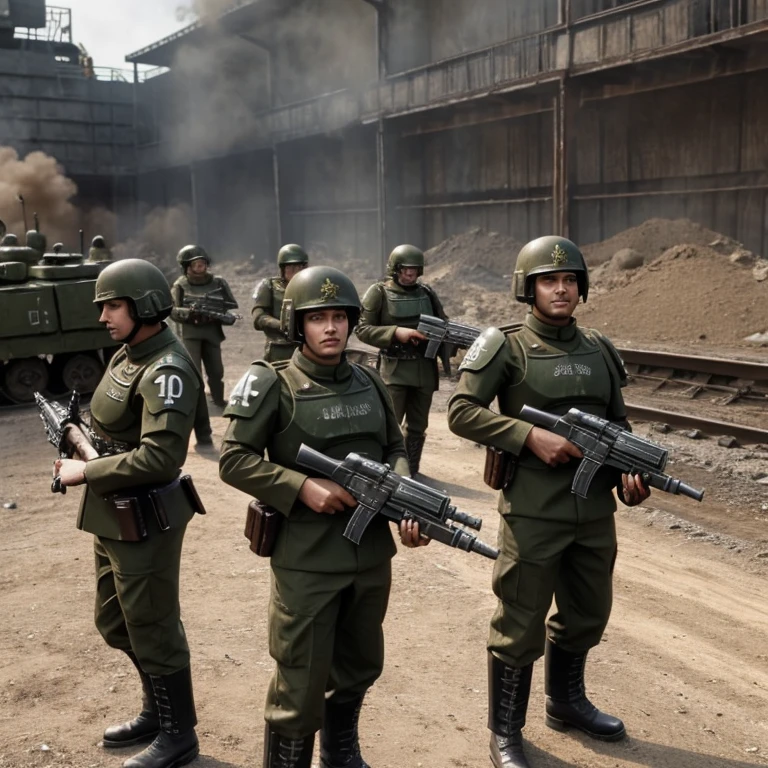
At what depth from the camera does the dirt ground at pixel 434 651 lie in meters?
4.38

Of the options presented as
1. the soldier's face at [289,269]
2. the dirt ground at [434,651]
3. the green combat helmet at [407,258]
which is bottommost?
the dirt ground at [434,651]

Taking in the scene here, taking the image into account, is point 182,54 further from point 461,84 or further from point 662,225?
point 662,225

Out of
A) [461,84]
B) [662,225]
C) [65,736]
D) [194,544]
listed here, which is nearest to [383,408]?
[65,736]

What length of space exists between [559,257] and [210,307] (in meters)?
7.36

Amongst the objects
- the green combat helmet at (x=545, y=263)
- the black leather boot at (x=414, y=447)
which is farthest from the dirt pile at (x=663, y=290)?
the green combat helmet at (x=545, y=263)

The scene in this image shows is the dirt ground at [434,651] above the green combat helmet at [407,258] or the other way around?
the other way around

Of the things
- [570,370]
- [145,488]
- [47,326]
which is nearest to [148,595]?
[145,488]

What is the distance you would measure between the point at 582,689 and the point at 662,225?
53.9 feet

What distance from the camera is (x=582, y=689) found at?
4.50 m

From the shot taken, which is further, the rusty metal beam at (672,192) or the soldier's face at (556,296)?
the rusty metal beam at (672,192)

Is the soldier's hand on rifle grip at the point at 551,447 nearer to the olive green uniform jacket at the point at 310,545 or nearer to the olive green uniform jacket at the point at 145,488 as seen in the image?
the olive green uniform jacket at the point at 310,545

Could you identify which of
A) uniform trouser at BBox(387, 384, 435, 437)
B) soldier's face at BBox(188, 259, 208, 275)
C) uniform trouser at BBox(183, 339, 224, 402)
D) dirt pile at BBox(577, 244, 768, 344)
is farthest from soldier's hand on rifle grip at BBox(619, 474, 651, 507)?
dirt pile at BBox(577, 244, 768, 344)

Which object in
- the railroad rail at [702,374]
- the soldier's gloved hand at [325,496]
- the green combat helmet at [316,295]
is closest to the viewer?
the soldier's gloved hand at [325,496]

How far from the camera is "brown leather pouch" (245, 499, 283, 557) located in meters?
3.63
